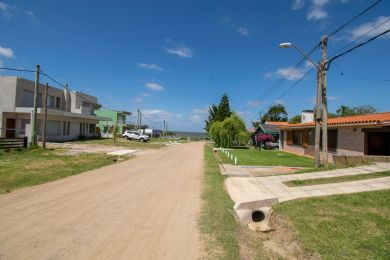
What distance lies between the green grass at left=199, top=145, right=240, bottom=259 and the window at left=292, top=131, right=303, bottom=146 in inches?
868

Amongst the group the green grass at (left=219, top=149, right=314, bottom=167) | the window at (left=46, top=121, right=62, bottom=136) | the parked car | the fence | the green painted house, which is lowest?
the green grass at (left=219, top=149, right=314, bottom=167)

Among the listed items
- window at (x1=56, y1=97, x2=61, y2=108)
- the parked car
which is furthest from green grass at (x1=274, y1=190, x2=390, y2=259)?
the parked car

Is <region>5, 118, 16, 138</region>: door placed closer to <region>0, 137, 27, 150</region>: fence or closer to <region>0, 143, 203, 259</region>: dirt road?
<region>0, 137, 27, 150</region>: fence

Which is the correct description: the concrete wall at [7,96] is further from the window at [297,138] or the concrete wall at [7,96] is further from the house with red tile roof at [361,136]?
the window at [297,138]

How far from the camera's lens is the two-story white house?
1198 inches

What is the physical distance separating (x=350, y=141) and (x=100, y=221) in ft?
61.3

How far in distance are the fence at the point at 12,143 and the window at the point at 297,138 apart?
24.9 metres

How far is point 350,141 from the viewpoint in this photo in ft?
66.1

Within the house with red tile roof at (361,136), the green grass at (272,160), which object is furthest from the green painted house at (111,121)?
the house with red tile roof at (361,136)

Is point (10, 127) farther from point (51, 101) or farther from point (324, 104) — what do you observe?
point (324, 104)

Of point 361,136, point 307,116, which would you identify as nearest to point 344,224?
point 361,136

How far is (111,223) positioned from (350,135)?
18715 mm

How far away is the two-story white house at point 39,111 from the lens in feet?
99.8

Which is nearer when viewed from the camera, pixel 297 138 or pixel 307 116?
pixel 297 138
